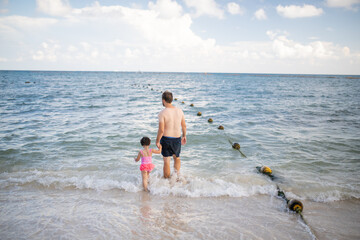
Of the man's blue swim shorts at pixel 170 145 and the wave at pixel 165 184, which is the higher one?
the man's blue swim shorts at pixel 170 145

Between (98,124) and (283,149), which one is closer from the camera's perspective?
(283,149)

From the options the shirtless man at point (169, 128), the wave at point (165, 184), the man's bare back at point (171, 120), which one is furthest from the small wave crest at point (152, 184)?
the man's bare back at point (171, 120)

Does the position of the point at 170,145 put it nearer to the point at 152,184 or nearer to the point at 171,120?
the point at 171,120

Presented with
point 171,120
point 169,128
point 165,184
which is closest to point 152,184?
point 165,184

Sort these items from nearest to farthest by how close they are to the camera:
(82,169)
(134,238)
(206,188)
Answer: (134,238) → (206,188) → (82,169)

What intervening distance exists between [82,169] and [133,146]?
7.23 ft

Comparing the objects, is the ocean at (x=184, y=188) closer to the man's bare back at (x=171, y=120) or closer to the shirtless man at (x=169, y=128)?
the shirtless man at (x=169, y=128)

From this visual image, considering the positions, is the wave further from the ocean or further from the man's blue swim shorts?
the man's blue swim shorts

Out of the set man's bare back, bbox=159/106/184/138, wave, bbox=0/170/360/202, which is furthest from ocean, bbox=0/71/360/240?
man's bare back, bbox=159/106/184/138

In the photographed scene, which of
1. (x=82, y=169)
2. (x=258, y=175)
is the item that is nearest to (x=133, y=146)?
(x=82, y=169)

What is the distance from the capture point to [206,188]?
448 centimetres

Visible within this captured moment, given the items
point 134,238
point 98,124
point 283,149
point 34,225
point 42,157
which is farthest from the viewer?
point 98,124

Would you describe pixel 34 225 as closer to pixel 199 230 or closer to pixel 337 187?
pixel 199 230

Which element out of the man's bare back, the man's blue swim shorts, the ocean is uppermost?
the man's bare back
